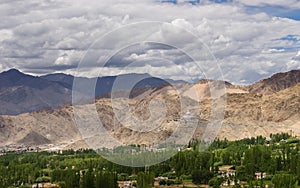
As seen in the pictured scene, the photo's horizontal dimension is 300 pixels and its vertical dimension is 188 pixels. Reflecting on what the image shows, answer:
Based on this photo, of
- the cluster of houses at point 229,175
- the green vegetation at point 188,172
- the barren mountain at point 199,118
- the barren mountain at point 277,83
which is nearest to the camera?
the green vegetation at point 188,172

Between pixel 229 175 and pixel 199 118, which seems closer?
pixel 229 175

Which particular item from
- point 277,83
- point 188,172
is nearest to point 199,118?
→ point 188,172

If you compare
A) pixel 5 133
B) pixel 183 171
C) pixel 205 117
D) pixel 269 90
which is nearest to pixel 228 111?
pixel 205 117

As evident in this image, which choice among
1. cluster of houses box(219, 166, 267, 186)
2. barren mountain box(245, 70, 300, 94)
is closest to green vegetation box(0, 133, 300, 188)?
cluster of houses box(219, 166, 267, 186)

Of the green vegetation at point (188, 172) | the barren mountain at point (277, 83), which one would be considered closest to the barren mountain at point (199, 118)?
the green vegetation at point (188, 172)

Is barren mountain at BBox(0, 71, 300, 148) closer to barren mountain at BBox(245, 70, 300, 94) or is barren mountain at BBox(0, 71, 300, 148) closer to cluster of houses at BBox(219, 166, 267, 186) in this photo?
cluster of houses at BBox(219, 166, 267, 186)

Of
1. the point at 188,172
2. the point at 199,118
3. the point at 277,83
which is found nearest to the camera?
the point at 188,172

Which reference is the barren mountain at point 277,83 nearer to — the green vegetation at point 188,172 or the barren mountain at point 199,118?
the barren mountain at point 199,118

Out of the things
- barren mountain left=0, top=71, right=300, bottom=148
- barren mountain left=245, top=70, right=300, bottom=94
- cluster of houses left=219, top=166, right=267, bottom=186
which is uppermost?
barren mountain left=245, top=70, right=300, bottom=94

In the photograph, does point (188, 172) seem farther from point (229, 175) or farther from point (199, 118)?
point (199, 118)

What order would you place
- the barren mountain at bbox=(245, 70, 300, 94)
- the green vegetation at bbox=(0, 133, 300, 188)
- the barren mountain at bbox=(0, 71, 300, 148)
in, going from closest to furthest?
1. the green vegetation at bbox=(0, 133, 300, 188)
2. the barren mountain at bbox=(0, 71, 300, 148)
3. the barren mountain at bbox=(245, 70, 300, 94)

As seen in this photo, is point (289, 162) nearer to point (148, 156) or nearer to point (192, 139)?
point (148, 156)
